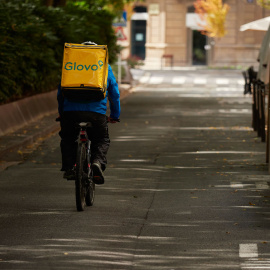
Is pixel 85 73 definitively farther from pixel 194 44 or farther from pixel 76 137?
pixel 194 44

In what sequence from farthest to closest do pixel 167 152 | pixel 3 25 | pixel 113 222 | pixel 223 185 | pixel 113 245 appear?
pixel 3 25
pixel 167 152
pixel 223 185
pixel 113 222
pixel 113 245

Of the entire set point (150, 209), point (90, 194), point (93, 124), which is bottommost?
point (150, 209)

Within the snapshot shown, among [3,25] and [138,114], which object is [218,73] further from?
[3,25]

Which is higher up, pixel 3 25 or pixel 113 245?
pixel 3 25

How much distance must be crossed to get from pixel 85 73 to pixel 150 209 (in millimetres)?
1626

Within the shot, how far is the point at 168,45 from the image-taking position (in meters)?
62.3

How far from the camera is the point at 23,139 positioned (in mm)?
16281

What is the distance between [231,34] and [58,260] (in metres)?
56.1

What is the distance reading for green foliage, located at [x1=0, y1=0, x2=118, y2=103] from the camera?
57.2 feet

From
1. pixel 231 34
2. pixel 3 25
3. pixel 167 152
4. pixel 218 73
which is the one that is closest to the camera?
pixel 167 152

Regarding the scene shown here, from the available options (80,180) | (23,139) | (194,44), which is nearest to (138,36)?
(194,44)

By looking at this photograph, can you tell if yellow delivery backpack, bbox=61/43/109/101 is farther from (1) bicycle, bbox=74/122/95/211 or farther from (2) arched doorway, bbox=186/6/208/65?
(2) arched doorway, bbox=186/6/208/65

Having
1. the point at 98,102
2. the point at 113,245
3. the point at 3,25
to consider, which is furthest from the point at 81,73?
the point at 3,25

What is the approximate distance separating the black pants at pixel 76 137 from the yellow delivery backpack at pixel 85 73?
251 mm
